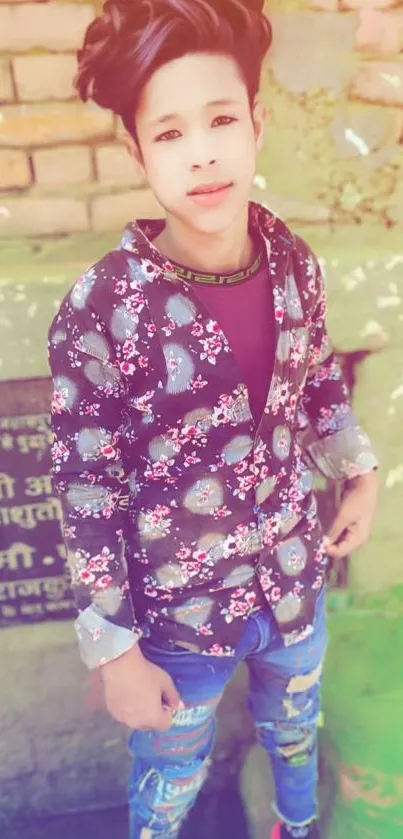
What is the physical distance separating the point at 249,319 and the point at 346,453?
398mm

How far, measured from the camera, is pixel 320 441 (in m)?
1.55

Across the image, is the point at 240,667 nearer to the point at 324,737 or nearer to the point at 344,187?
the point at 324,737

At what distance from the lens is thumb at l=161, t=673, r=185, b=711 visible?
4.36ft

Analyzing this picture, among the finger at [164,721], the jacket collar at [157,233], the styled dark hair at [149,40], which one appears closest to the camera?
the styled dark hair at [149,40]

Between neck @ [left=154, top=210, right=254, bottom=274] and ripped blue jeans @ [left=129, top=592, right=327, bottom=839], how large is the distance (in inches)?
24.6

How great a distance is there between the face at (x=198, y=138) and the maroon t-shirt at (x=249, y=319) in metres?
0.10

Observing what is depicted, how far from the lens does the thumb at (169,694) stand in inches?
52.4

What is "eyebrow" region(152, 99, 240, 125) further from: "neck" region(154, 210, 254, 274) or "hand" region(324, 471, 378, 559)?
"hand" region(324, 471, 378, 559)

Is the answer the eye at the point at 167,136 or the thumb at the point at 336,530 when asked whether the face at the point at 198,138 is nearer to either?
the eye at the point at 167,136

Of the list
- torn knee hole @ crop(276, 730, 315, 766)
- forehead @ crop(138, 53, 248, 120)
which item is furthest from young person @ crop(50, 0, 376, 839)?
torn knee hole @ crop(276, 730, 315, 766)

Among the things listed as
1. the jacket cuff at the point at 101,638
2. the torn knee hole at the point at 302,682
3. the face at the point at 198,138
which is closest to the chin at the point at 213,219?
the face at the point at 198,138

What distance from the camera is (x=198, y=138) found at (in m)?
1.15

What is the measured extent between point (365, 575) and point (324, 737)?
0.43 meters

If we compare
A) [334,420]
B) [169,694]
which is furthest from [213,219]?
[169,694]
